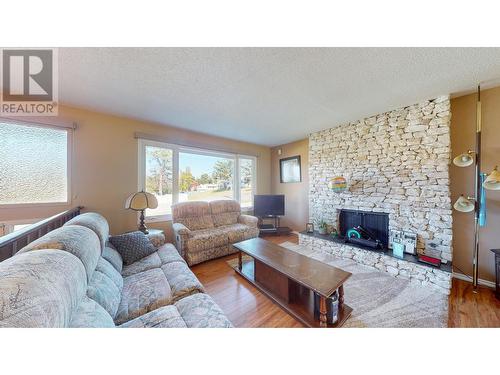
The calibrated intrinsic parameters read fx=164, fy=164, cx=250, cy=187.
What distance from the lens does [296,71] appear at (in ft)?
5.29

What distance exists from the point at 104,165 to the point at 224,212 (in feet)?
7.32

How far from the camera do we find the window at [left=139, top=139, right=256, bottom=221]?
3.08m

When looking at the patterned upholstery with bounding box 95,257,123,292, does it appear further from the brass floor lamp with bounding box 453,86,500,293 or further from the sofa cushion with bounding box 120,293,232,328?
the brass floor lamp with bounding box 453,86,500,293

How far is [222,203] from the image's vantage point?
3689 millimetres

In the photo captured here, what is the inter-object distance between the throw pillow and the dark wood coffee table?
1.15m

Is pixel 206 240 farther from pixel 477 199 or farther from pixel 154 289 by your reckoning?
pixel 477 199

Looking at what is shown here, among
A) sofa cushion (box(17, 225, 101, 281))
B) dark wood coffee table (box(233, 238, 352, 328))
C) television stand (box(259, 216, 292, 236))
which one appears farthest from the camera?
television stand (box(259, 216, 292, 236))

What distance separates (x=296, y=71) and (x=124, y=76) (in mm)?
1735

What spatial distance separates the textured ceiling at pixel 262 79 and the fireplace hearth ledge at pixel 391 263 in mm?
2143

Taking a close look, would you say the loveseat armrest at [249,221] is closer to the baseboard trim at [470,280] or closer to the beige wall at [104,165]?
the beige wall at [104,165]

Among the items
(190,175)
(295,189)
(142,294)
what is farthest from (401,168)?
(190,175)

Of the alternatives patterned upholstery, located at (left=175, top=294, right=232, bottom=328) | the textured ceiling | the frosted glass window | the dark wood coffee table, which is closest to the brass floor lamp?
the textured ceiling
